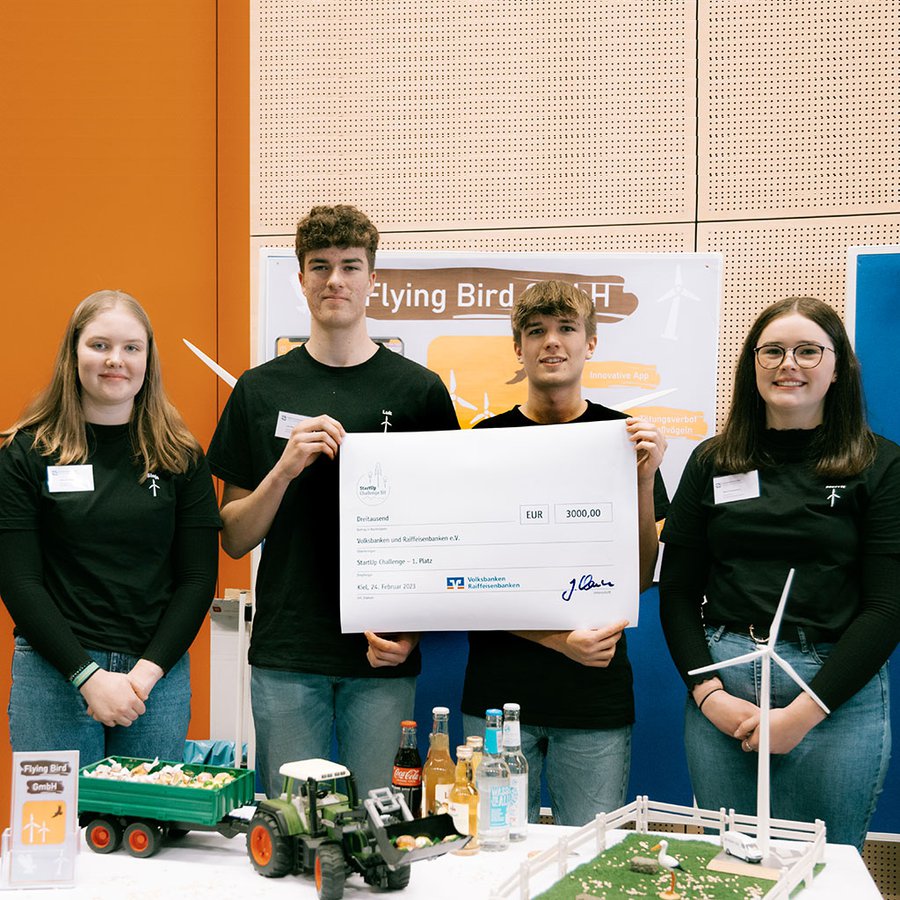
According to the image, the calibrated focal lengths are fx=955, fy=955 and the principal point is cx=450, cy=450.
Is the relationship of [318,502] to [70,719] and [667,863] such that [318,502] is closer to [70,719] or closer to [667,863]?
[70,719]

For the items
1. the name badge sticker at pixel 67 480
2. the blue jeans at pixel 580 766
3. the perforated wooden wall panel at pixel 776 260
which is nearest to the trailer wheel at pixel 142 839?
the blue jeans at pixel 580 766

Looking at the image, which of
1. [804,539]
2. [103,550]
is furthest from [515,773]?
[103,550]

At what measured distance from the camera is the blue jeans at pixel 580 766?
2.88 metres

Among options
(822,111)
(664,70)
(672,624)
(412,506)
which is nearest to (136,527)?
(412,506)

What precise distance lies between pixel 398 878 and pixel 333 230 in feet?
6.57

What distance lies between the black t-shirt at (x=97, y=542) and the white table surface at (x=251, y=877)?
0.84 m

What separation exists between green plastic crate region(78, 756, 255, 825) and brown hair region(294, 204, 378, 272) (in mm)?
1710

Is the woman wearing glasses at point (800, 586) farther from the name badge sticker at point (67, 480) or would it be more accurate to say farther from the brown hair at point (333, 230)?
the name badge sticker at point (67, 480)

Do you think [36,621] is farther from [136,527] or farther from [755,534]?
[755,534]

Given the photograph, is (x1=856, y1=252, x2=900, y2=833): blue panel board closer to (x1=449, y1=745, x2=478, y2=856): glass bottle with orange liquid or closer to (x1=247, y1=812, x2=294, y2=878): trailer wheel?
(x1=449, y1=745, x2=478, y2=856): glass bottle with orange liquid

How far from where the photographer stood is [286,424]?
316 centimetres

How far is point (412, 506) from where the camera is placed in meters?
2.97

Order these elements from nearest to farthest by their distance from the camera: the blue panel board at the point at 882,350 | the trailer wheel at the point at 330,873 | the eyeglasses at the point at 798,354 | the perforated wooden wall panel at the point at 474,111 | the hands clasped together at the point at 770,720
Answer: the trailer wheel at the point at 330,873
the hands clasped together at the point at 770,720
the eyeglasses at the point at 798,354
the blue panel board at the point at 882,350
the perforated wooden wall panel at the point at 474,111

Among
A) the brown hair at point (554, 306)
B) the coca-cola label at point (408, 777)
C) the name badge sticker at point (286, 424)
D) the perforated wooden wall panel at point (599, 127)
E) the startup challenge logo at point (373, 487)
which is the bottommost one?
the coca-cola label at point (408, 777)
